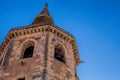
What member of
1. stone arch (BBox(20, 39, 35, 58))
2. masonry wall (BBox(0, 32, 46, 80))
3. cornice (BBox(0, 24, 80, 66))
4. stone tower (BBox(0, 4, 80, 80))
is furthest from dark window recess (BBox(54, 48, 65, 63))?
stone arch (BBox(20, 39, 35, 58))

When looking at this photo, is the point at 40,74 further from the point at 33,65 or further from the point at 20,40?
the point at 20,40

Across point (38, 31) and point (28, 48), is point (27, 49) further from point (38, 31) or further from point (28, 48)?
point (38, 31)

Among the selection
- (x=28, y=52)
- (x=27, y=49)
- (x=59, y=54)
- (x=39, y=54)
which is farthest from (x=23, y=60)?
(x=59, y=54)

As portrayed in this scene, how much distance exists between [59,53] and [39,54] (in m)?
2.78

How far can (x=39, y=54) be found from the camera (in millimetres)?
22125

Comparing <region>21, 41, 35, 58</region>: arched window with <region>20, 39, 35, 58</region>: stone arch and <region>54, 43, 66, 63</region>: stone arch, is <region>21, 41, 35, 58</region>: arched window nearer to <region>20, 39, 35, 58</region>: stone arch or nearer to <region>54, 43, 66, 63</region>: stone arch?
<region>20, 39, 35, 58</region>: stone arch

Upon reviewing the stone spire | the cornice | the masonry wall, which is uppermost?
the stone spire

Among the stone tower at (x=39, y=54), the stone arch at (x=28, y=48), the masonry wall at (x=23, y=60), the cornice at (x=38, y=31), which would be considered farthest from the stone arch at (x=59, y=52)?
the stone arch at (x=28, y=48)

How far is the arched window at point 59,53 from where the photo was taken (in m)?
23.6

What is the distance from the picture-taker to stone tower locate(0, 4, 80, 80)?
67.3 ft

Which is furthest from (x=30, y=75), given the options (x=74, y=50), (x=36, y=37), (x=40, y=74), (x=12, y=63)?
(x=74, y=50)

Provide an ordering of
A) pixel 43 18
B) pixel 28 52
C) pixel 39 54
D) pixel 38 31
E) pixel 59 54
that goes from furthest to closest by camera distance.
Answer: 1. pixel 43 18
2. pixel 38 31
3. pixel 59 54
4. pixel 28 52
5. pixel 39 54

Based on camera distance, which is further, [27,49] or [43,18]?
[43,18]

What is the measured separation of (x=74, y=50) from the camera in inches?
1048
